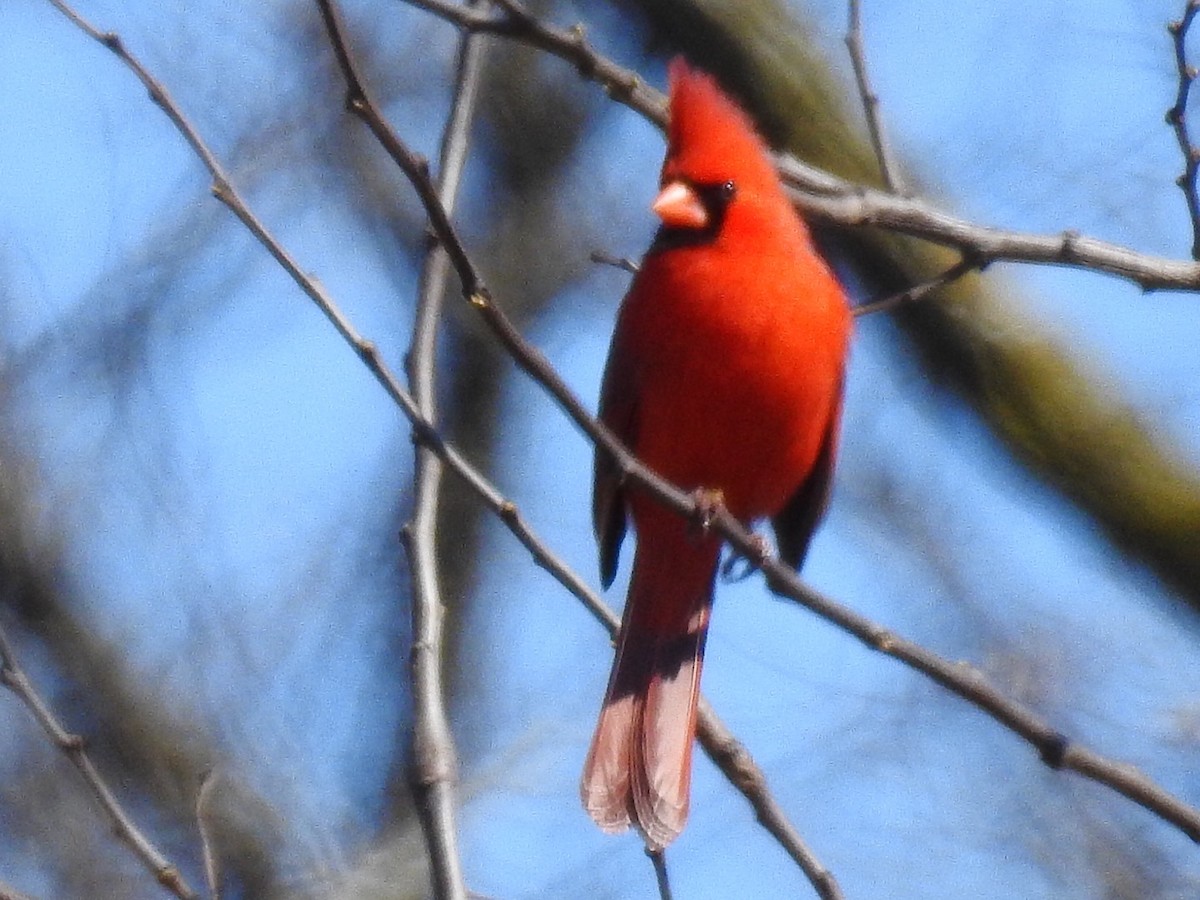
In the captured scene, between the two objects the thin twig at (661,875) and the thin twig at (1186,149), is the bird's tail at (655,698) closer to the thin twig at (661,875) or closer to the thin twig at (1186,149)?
the thin twig at (661,875)

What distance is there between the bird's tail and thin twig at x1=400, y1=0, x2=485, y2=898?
56 centimetres

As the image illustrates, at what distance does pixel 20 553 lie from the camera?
16.8 ft

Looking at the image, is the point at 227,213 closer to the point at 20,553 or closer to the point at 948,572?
the point at 20,553

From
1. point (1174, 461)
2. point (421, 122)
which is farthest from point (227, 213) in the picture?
point (1174, 461)

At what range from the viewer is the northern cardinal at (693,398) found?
3.47 m

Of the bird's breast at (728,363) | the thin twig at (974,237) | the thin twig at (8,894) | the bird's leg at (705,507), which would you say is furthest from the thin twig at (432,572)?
the bird's breast at (728,363)

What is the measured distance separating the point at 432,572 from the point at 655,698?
3.09 ft

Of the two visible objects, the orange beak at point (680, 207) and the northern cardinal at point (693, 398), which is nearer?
the northern cardinal at point (693, 398)

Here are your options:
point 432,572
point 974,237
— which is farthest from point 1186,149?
point 432,572

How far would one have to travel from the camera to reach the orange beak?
3596 mm

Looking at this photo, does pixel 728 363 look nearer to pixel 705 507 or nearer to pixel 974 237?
pixel 705 507

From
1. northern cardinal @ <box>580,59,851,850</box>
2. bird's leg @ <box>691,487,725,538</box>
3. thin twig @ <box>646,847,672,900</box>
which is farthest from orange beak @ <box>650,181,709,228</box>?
thin twig @ <box>646,847,672,900</box>

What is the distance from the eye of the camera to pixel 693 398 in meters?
3.49

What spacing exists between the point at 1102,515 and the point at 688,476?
5.79ft
